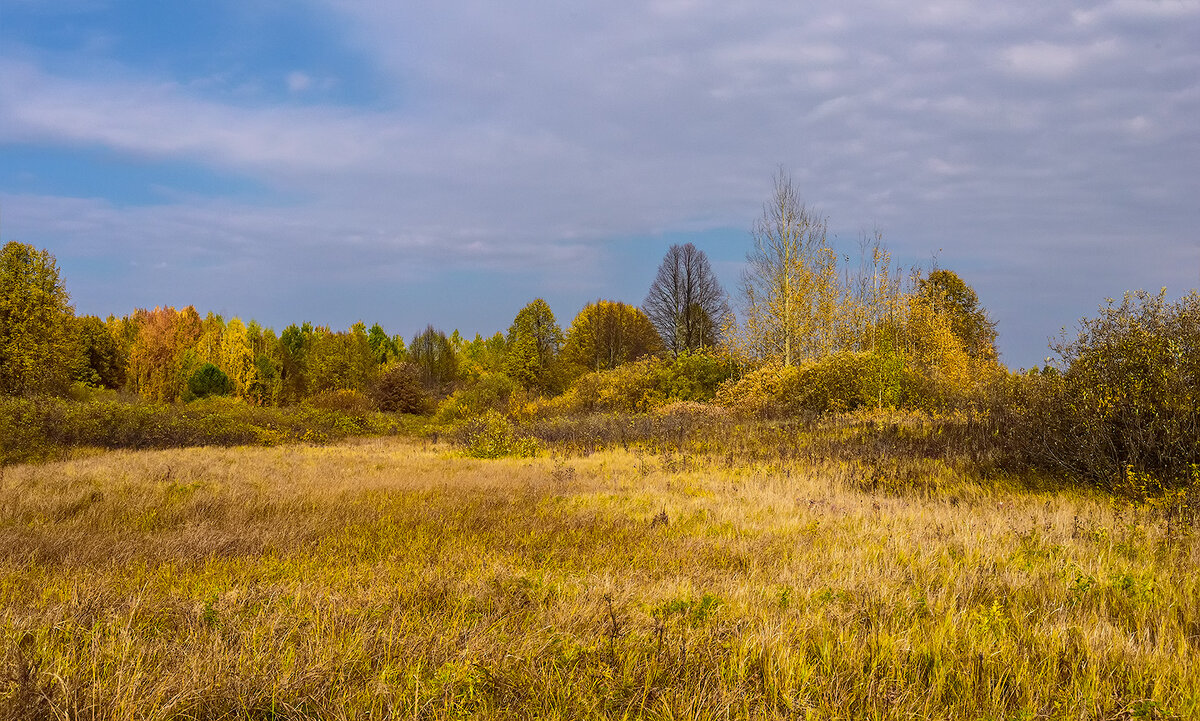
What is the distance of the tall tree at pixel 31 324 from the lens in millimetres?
26031

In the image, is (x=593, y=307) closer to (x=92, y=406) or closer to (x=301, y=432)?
(x=301, y=432)

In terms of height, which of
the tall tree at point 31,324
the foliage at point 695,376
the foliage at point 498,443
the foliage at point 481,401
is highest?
the tall tree at point 31,324

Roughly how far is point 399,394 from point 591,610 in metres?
33.3

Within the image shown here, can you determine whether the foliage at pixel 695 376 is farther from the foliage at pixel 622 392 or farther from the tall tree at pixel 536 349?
the tall tree at pixel 536 349

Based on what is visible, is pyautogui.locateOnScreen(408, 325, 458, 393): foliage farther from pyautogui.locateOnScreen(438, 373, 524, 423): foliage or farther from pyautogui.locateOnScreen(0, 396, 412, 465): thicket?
pyautogui.locateOnScreen(0, 396, 412, 465): thicket

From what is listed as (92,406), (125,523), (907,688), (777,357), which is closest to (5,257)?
(92,406)

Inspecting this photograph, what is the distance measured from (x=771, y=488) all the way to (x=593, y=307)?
43007 mm

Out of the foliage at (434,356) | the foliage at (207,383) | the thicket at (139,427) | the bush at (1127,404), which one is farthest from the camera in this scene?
the foliage at (434,356)

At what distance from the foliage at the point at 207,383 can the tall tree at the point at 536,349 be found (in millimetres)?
17899

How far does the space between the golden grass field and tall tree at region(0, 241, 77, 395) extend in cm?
2450

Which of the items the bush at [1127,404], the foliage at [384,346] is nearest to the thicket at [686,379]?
the bush at [1127,404]

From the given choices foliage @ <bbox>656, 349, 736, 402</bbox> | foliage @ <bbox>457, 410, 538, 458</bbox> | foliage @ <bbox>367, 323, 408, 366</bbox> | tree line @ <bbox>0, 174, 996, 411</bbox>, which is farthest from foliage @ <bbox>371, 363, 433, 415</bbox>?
foliage @ <bbox>367, 323, 408, 366</bbox>

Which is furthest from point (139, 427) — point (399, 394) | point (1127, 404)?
point (1127, 404)

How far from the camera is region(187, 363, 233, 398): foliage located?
3703 cm
